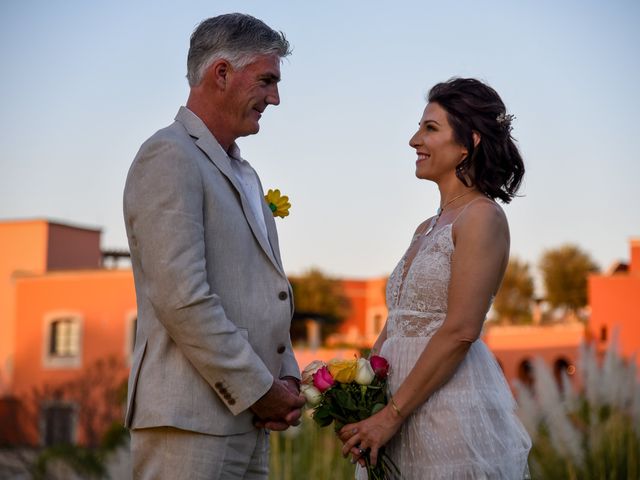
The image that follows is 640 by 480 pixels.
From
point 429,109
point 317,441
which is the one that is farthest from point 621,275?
point 429,109

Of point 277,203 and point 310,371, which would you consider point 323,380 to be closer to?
point 310,371

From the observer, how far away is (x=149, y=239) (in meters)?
3.24

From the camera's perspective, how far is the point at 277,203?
3.93 meters

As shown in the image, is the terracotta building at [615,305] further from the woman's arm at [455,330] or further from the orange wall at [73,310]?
the woman's arm at [455,330]

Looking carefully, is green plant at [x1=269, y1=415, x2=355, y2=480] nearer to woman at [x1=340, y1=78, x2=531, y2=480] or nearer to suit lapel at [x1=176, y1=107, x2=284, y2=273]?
woman at [x1=340, y1=78, x2=531, y2=480]

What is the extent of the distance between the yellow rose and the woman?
0.15 metres

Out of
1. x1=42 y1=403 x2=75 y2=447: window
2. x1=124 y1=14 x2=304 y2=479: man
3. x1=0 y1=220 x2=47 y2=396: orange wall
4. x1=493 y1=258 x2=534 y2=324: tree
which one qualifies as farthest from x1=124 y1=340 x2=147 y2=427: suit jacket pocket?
x1=493 y1=258 x2=534 y2=324: tree

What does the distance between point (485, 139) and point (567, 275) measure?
1451 inches

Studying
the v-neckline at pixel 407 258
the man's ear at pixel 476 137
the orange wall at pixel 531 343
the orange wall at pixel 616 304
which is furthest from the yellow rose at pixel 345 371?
the orange wall at pixel 616 304

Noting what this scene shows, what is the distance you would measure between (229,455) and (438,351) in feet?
2.37

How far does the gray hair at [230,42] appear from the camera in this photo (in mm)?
3484

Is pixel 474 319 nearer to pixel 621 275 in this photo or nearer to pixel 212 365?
pixel 212 365

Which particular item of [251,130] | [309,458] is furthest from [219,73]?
[309,458]

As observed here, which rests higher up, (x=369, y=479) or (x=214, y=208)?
(x=214, y=208)
